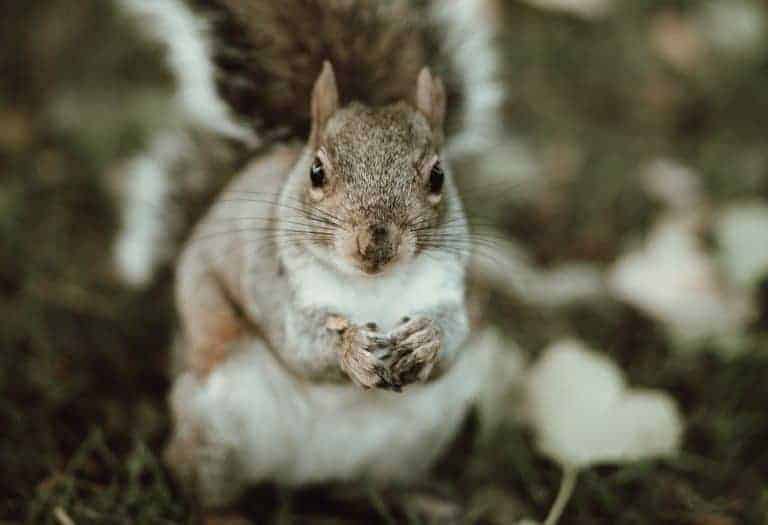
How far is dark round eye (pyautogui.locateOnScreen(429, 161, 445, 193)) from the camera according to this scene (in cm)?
139

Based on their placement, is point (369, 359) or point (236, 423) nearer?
point (369, 359)

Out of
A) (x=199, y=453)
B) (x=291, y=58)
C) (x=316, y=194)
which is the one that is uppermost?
(x=291, y=58)

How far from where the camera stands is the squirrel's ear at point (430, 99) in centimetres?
146

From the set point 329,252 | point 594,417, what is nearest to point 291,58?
point 329,252

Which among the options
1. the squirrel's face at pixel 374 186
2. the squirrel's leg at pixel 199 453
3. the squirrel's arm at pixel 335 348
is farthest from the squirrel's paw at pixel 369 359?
the squirrel's leg at pixel 199 453

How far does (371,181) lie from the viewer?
1.33 meters

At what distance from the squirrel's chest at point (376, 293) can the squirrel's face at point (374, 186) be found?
7 centimetres

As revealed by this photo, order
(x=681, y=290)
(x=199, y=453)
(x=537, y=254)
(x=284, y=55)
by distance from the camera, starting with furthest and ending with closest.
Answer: (x=537, y=254)
(x=681, y=290)
(x=284, y=55)
(x=199, y=453)

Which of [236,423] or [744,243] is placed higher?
[744,243]

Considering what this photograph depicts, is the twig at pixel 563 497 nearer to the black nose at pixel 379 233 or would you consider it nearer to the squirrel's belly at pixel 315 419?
the squirrel's belly at pixel 315 419

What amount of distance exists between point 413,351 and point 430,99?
0.45 m

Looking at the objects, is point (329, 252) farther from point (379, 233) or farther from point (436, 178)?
point (436, 178)

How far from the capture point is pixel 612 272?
88.7 inches

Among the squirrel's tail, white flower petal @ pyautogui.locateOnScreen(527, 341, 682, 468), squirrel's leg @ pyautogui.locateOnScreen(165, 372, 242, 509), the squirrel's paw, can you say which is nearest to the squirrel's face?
the squirrel's paw
